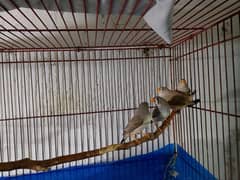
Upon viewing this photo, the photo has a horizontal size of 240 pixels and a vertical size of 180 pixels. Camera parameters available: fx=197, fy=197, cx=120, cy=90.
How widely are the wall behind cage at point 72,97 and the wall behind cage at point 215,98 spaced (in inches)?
11.7

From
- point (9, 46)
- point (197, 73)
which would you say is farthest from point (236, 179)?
point (9, 46)

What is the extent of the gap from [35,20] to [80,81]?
57 cm

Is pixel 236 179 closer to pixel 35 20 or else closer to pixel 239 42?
pixel 239 42

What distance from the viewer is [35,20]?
0.91 m

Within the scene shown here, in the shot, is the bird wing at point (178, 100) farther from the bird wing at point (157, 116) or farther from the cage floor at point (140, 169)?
the cage floor at point (140, 169)

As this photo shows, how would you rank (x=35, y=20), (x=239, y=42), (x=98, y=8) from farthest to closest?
(x=35, y=20) → (x=239, y=42) → (x=98, y=8)

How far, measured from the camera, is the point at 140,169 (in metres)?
1.31

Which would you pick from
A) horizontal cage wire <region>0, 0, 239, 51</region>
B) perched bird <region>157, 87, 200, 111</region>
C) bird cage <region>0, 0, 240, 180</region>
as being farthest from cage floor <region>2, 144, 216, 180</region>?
horizontal cage wire <region>0, 0, 239, 51</region>

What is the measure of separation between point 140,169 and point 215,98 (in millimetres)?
682

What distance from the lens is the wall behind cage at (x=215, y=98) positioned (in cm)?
83

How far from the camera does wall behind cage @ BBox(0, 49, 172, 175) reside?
4.42 ft

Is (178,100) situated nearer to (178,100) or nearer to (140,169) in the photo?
(178,100)

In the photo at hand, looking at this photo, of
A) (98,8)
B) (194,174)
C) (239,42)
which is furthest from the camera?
(194,174)

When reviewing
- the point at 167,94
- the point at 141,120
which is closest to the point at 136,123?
the point at 141,120
